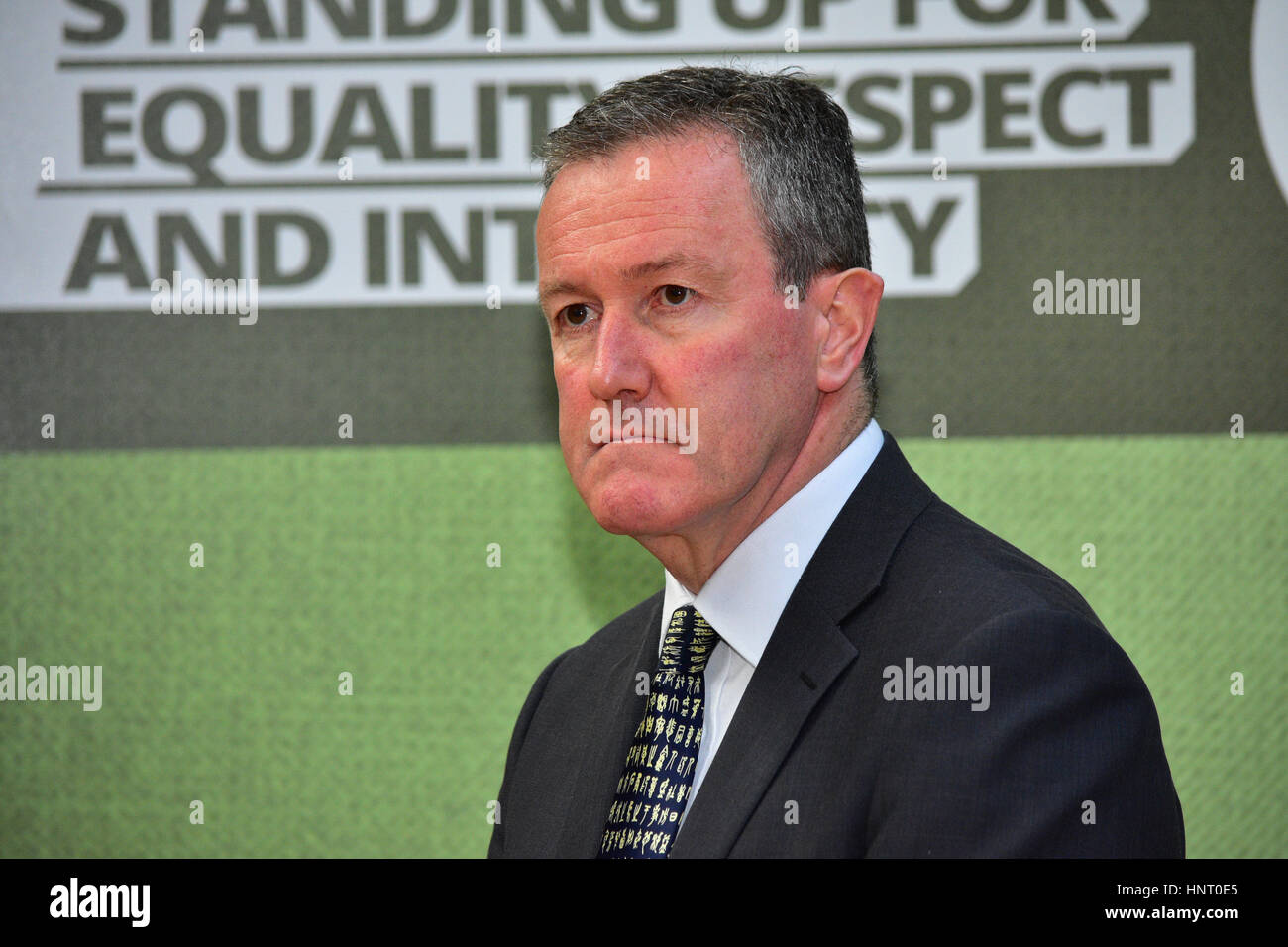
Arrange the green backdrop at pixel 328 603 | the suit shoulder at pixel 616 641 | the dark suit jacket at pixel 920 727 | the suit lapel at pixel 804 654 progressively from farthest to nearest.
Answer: the green backdrop at pixel 328 603, the suit shoulder at pixel 616 641, the suit lapel at pixel 804 654, the dark suit jacket at pixel 920 727

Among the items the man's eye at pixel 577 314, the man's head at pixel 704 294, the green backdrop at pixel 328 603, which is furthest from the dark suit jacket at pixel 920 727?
the green backdrop at pixel 328 603

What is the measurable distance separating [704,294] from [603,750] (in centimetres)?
49

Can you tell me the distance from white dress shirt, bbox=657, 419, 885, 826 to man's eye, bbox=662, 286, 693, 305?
0.77 feet

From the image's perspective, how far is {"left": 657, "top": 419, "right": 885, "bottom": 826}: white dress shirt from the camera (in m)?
1.20

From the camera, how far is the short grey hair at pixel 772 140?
4.06 ft

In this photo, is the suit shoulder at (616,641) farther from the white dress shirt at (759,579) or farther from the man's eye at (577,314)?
the man's eye at (577,314)

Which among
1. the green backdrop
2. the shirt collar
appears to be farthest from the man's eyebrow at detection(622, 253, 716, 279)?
the green backdrop

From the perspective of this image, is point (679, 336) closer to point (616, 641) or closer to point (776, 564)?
point (776, 564)

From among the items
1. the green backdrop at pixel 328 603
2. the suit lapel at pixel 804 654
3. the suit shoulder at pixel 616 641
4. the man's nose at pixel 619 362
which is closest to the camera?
the suit lapel at pixel 804 654

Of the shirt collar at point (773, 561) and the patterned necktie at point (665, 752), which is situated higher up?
the shirt collar at point (773, 561)

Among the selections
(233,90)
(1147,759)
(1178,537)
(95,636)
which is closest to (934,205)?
(1178,537)

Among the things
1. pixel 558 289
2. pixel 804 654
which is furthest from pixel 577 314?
pixel 804 654

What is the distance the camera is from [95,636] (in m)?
2.59

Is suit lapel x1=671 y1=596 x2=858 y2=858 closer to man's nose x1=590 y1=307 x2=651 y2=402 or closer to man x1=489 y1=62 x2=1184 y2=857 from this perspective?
man x1=489 y1=62 x2=1184 y2=857
